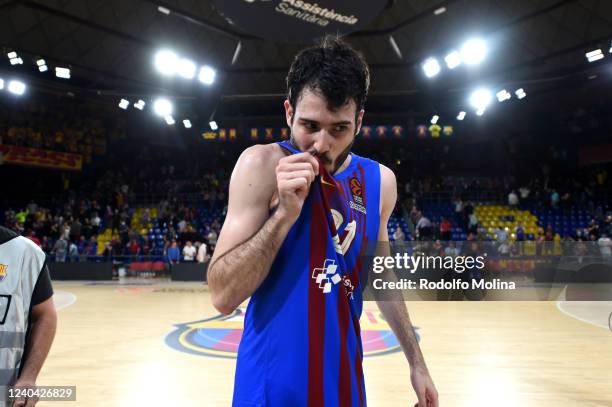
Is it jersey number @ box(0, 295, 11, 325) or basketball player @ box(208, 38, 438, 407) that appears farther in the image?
jersey number @ box(0, 295, 11, 325)

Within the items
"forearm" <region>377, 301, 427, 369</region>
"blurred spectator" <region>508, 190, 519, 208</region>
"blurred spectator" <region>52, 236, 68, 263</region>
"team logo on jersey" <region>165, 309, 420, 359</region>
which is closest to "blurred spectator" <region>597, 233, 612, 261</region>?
"blurred spectator" <region>508, 190, 519, 208</region>

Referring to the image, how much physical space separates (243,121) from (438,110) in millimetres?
10412

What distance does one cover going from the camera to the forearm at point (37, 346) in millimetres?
1964

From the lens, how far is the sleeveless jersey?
4.19 ft

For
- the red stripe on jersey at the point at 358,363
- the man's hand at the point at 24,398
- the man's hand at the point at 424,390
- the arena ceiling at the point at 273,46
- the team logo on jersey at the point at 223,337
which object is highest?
the arena ceiling at the point at 273,46

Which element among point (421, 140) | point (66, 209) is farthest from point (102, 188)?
point (421, 140)

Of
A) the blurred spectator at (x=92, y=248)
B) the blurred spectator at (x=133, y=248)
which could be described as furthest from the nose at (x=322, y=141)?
the blurred spectator at (x=92, y=248)

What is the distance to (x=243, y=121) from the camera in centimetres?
2467

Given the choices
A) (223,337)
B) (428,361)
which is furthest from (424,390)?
(223,337)

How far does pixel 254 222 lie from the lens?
4.37 ft

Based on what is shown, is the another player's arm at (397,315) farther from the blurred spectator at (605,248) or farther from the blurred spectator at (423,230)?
the blurred spectator at (423,230)

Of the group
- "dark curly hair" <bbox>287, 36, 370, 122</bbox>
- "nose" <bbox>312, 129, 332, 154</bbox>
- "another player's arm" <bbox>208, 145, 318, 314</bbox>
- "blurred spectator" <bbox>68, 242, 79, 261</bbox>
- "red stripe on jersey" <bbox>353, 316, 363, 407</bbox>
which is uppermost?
"dark curly hair" <bbox>287, 36, 370, 122</bbox>

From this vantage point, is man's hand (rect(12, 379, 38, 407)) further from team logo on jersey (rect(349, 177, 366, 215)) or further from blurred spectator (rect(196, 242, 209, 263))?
blurred spectator (rect(196, 242, 209, 263))

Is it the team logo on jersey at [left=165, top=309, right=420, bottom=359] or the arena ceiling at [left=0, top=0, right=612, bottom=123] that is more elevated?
the arena ceiling at [left=0, top=0, right=612, bottom=123]
